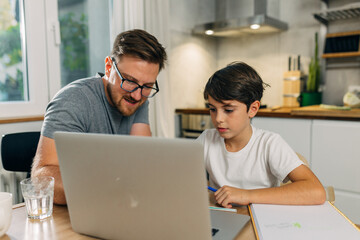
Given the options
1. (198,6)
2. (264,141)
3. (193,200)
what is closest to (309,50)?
(198,6)

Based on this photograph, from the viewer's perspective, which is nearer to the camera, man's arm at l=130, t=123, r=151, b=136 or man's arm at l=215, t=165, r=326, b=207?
man's arm at l=215, t=165, r=326, b=207

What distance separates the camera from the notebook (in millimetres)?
633

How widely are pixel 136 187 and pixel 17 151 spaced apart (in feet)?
3.70

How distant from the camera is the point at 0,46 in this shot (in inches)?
71.7

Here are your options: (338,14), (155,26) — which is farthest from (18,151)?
(338,14)

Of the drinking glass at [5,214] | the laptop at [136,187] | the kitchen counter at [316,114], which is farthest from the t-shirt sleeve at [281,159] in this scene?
the kitchen counter at [316,114]

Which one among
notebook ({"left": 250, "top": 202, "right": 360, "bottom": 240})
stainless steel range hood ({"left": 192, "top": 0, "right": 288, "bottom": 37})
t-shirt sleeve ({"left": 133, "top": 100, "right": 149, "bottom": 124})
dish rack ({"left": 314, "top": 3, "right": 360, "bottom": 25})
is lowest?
notebook ({"left": 250, "top": 202, "right": 360, "bottom": 240})

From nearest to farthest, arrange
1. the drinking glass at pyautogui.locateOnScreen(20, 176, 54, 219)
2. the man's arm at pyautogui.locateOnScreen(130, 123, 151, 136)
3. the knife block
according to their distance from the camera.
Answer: the drinking glass at pyautogui.locateOnScreen(20, 176, 54, 219) → the man's arm at pyautogui.locateOnScreen(130, 123, 151, 136) → the knife block

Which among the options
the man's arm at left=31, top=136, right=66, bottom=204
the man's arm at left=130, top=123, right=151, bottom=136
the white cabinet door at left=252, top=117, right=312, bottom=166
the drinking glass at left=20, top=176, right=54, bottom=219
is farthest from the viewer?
the white cabinet door at left=252, top=117, right=312, bottom=166

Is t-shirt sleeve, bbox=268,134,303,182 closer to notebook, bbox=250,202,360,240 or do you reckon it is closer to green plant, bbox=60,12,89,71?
notebook, bbox=250,202,360,240

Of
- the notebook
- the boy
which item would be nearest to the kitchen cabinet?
the boy

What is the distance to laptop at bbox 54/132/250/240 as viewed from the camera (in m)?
0.53

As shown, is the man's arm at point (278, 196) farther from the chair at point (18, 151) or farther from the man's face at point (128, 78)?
the chair at point (18, 151)

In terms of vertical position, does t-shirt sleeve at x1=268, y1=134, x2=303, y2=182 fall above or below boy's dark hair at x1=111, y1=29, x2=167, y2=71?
below
